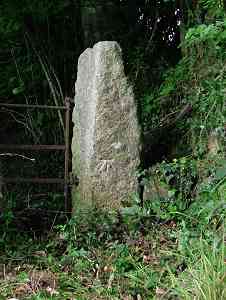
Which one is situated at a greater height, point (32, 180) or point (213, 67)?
point (213, 67)

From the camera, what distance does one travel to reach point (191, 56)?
542 centimetres

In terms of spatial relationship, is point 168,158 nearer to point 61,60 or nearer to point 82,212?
point 82,212

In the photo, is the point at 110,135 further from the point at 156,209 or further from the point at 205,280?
the point at 205,280

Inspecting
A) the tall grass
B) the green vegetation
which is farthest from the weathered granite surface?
the tall grass

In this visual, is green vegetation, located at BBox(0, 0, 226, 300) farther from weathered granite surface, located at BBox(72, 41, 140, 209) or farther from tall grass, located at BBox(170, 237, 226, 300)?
weathered granite surface, located at BBox(72, 41, 140, 209)

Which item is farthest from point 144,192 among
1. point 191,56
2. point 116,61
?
point 191,56

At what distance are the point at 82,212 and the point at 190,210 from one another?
102cm

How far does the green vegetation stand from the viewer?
3.29 m

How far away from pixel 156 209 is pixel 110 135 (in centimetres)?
80

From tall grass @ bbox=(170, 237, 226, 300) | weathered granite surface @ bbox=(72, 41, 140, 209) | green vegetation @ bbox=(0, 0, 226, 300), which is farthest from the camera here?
weathered granite surface @ bbox=(72, 41, 140, 209)

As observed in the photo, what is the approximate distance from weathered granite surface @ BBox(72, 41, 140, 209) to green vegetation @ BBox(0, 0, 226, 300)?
150mm

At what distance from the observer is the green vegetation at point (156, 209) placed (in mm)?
3287

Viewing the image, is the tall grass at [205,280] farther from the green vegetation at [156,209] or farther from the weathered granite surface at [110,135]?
the weathered granite surface at [110,135]

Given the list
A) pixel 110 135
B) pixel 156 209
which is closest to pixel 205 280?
pixel 156 209
